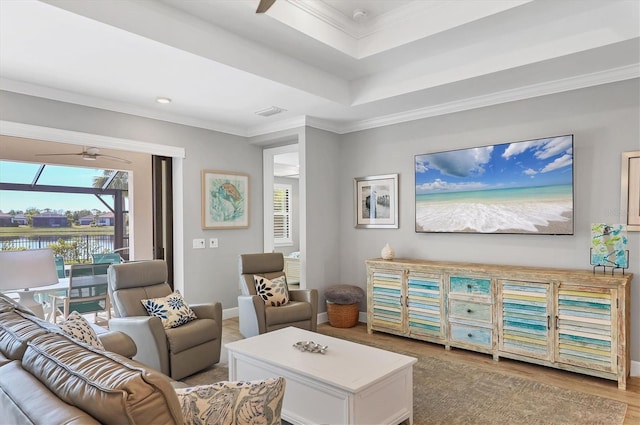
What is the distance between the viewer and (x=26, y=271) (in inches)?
146

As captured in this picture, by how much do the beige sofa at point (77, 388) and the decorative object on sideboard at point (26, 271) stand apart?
8.98 feet

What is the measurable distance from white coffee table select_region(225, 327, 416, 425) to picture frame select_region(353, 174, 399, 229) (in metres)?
2.43

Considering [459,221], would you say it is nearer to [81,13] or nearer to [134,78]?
[134,78]

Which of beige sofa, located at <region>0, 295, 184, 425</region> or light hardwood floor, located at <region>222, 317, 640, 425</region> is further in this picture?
light hardwood floor, located at <region>222, 317, 640, 425</region>

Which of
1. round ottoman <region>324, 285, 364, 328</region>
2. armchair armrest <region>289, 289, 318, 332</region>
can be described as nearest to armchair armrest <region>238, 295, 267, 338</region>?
armchair armrest <region>289, 289, 318, 332</region>

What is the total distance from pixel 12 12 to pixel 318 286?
3.95m

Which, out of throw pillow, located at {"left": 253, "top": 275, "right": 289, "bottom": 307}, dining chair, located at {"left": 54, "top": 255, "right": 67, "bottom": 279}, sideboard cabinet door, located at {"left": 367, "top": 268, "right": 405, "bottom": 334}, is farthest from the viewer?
dining chair, located at {"left": 54, "top": 255, "right": 67, "bottom": 279}

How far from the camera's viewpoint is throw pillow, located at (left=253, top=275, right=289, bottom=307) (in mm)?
4320

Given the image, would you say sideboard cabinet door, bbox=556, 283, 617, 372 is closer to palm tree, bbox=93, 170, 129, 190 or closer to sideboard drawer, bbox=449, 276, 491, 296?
sideboard drawer, bbox=449, 276, 491, 296

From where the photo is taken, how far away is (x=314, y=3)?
3.23 metres

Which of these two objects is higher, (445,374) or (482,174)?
(482,174)

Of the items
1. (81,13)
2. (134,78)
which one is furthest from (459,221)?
(81,13)

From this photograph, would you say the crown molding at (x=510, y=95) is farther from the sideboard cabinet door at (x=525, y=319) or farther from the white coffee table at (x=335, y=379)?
the white coffee table at (x=335, y=379)

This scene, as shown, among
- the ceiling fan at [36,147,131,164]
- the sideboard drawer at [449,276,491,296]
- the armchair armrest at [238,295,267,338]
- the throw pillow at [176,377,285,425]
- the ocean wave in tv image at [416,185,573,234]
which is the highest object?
the ceiling fan at [36,147,131,164]
